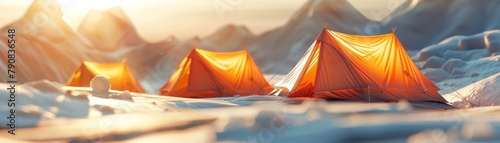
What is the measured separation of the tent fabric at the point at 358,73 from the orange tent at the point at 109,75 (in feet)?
47.9

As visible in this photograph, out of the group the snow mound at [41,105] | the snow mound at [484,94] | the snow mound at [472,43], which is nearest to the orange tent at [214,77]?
the snow mound at [484,94]

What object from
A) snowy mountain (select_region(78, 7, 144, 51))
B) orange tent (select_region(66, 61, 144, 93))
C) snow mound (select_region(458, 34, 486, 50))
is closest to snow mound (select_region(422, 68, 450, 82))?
snow mound (select_region(458, 34, 486, 50))

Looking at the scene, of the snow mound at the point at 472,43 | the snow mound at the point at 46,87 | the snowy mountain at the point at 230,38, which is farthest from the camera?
the snowy mountain at the point at 230,38

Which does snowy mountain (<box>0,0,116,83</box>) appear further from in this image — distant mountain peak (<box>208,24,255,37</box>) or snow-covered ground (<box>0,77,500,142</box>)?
snow-covered ground (<box>0,77,500,142</box>)

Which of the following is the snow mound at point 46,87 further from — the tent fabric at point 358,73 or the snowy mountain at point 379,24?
the snowy mountain at point 379,24

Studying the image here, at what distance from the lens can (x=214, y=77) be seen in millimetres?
24484

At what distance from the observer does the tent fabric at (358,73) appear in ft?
56.6

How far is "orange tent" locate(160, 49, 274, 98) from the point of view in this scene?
2436 cm

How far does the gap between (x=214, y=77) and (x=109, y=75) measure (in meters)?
9.31

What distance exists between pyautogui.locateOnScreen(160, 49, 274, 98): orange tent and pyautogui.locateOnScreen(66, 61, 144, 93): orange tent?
6584 mm

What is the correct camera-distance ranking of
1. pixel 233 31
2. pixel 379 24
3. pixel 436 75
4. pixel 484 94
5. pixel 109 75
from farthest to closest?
1. pixel 233 31
2. pixel 379 24
3. pixel 436 75
4. pixel 109 75
5. pixel 484 94

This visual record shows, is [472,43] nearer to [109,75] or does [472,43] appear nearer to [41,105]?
[109,75]

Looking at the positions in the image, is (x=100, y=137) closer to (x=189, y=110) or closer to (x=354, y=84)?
(x=189, y=110)

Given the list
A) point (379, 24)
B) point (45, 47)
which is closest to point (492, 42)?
point (379, 24)
